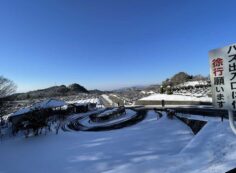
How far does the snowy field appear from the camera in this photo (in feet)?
21.2

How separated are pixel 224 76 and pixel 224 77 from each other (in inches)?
0.6

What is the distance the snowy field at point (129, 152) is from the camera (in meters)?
6.45

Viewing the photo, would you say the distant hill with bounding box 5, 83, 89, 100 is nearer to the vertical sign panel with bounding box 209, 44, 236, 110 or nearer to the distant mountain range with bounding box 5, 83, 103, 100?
the distant mountain range with bounding box 5, 83, 103, 100

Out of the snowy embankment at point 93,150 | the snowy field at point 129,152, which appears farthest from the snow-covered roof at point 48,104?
the snowy embankment at point 93,150

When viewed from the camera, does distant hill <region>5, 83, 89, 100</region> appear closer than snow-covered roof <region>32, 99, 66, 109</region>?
No

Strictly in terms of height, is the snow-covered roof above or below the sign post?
below

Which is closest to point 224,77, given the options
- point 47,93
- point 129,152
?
point 129,152

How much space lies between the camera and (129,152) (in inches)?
375

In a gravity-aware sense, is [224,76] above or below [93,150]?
above

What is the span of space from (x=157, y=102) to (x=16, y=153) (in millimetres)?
21139

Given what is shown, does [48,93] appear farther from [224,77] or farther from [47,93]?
[224,77]

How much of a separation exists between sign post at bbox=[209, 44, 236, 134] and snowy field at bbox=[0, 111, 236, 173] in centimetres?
328

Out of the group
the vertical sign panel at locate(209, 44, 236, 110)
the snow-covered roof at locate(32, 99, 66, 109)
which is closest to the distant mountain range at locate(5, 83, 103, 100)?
the snow-covered roof at locate(32, 99, 66, 109)

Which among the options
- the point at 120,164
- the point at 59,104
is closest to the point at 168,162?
the point at 120,164
